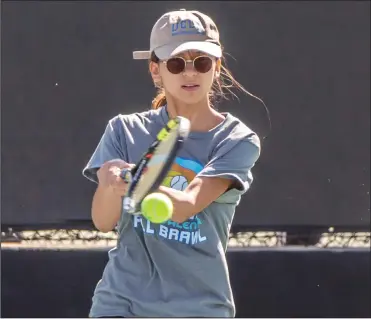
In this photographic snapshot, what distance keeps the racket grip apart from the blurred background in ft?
7.24

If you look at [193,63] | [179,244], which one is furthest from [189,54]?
[179,244]

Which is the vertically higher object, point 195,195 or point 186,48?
point 186,48

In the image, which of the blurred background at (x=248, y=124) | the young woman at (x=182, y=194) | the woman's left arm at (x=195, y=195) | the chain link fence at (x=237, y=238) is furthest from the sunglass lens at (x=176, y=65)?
the chain link fence at (x=237, y=238)

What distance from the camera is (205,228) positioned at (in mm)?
2541

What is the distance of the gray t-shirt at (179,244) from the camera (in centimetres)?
250

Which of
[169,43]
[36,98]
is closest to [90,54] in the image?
[36,98]

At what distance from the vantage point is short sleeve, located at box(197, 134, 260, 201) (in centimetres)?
250

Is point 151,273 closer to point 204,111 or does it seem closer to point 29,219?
point 204,111

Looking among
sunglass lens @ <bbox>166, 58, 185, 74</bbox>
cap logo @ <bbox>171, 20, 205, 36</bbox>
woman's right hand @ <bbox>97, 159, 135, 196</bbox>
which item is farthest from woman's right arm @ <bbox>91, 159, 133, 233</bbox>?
cap logo @ <bbox>171, 20, 205, 36</bbox>

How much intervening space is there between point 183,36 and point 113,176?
1.66ft

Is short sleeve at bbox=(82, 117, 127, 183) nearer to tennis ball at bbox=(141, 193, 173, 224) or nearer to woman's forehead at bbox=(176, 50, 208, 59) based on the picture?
woman's forehead at bbox=(176, 50, 208, 59)

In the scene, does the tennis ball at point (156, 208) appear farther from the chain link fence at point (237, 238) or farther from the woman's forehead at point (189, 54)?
the chain link fence at point (237, 238)

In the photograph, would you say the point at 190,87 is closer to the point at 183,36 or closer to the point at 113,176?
the point at 183,36

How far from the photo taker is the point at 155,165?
2.30 m
